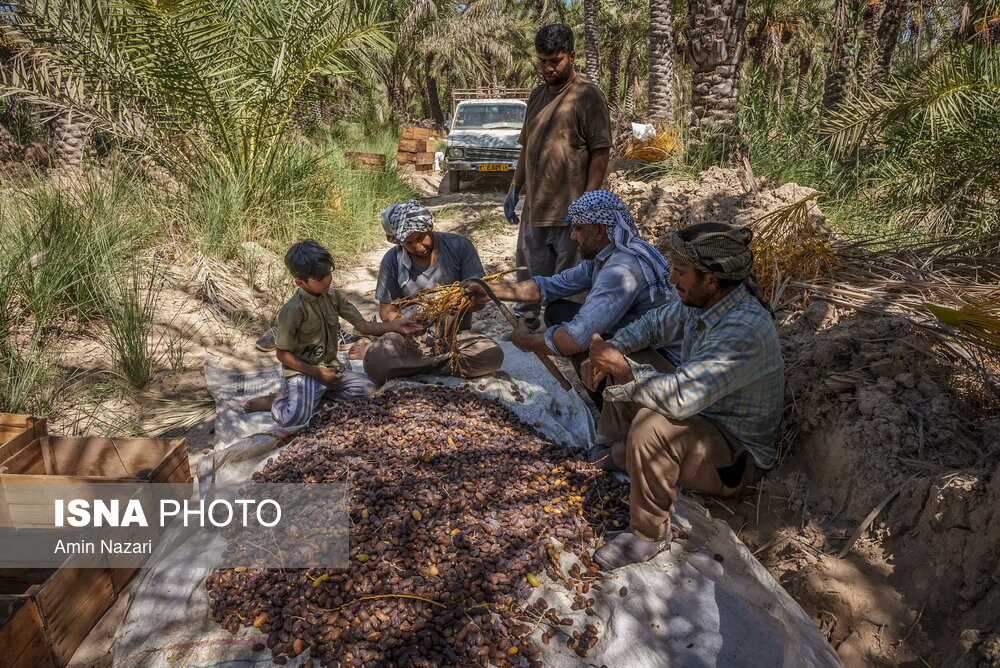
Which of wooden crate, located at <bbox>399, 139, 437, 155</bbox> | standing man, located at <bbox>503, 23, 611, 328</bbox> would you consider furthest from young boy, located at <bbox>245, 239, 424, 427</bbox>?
wooden crate, located at <bbox>399, 139, 437, 155</bbox>

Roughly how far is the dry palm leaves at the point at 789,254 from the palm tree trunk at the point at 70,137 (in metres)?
6.52

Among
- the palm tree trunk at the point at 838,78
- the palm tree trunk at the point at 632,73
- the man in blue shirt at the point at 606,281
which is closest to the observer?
the man in blue shirt at the point at 606,281

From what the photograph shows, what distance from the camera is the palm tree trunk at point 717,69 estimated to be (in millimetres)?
5398

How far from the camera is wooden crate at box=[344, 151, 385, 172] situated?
27.6ft

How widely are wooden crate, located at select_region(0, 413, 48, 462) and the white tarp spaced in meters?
0.86

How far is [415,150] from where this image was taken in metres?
12.2

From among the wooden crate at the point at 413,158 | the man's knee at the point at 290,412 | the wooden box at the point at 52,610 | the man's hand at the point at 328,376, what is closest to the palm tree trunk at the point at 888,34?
the wooden crate at the point at 413,158

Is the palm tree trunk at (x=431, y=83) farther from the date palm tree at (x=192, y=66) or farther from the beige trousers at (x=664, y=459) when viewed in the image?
the beige trousers at (x=664, y=459)

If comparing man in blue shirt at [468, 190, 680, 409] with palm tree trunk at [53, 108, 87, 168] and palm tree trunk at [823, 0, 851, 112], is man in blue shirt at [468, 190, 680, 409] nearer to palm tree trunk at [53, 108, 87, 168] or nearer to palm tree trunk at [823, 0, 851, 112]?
palm tree trunk at [53, 108, 87, 168]

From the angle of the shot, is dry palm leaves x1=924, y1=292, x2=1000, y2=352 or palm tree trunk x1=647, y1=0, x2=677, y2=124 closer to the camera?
dry palm leaves x1=924, y1=292, x2=1000, y2=352

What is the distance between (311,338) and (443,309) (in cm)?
68

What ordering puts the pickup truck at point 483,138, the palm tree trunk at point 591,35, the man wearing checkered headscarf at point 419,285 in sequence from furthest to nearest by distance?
the palm tree trunk at point 591,35 < the pickup truck at point 483,138 < the man wearing checkered headscarf at point 419,285

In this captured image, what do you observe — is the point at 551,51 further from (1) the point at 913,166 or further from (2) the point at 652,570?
(1) the point at 913,166

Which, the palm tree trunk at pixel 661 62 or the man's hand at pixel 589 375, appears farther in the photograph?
the palm tree trunk at pixel 661 62
